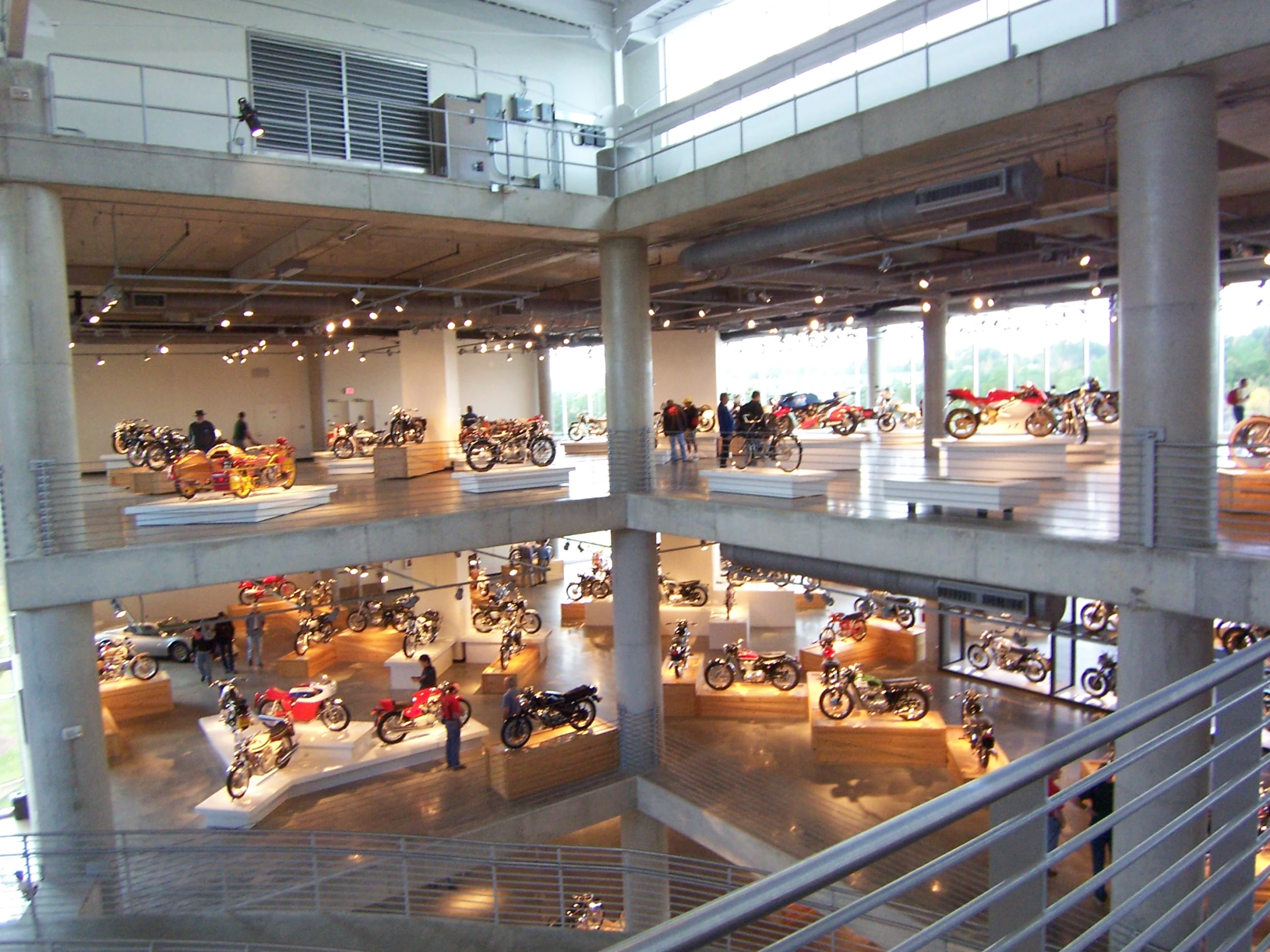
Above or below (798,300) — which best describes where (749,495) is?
below

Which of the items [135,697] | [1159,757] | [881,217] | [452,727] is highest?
[881,217]

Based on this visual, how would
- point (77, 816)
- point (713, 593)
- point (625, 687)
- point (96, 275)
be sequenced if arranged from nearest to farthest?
point (77, 816) < point (625, 687) < point (96, 275) < point (713, 593)

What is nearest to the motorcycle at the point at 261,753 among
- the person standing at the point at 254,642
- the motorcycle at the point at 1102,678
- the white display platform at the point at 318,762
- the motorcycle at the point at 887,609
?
the white display platform at the point at 318,762

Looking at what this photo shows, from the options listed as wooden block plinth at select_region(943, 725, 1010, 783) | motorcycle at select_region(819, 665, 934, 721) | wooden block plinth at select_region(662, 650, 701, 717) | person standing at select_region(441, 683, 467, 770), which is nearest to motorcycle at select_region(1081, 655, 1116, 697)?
wooden block plinth at select_region(943, 725, 1010, 783)

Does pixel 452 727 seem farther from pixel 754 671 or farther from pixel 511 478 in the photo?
pixel 754 671

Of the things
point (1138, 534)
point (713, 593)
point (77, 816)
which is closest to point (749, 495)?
point (1138, 534)

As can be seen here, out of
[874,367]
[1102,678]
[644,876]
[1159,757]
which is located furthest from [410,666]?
[874,367]

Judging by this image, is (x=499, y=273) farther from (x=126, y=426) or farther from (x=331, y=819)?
(x=331, y=819)

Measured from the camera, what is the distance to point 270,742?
14.0 m

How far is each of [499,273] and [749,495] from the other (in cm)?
797

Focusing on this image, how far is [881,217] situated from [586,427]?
22337 mm

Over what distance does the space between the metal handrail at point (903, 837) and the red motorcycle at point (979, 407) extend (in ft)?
49.7

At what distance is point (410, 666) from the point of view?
19.7 meters

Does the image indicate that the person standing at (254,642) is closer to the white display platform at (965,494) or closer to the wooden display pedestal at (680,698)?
the wooden display pedestal at (680,698)
